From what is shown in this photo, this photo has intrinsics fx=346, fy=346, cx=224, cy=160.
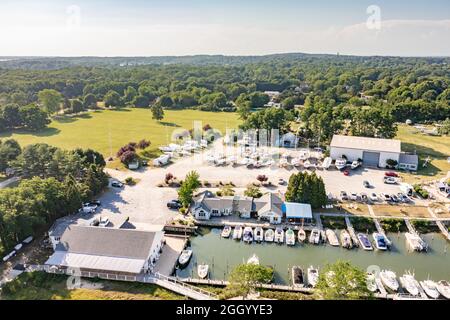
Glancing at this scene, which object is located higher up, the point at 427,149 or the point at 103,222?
the point at 427,149

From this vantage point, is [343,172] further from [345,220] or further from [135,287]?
[135,287]

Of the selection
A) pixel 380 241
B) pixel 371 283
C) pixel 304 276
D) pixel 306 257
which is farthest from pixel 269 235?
pixel 371 283

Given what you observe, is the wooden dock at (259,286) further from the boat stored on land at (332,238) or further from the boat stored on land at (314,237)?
the boat stored on land at (332,238)

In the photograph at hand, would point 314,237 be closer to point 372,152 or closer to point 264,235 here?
point 264,235

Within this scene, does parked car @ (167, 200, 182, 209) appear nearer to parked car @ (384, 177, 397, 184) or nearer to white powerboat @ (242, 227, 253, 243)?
white powerboat @ (242, 227, 253, 243)

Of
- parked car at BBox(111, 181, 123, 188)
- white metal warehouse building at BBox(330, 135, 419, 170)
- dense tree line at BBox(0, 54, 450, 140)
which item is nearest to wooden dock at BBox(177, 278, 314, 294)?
parked car at BBox(111, 181, 123, 188)
